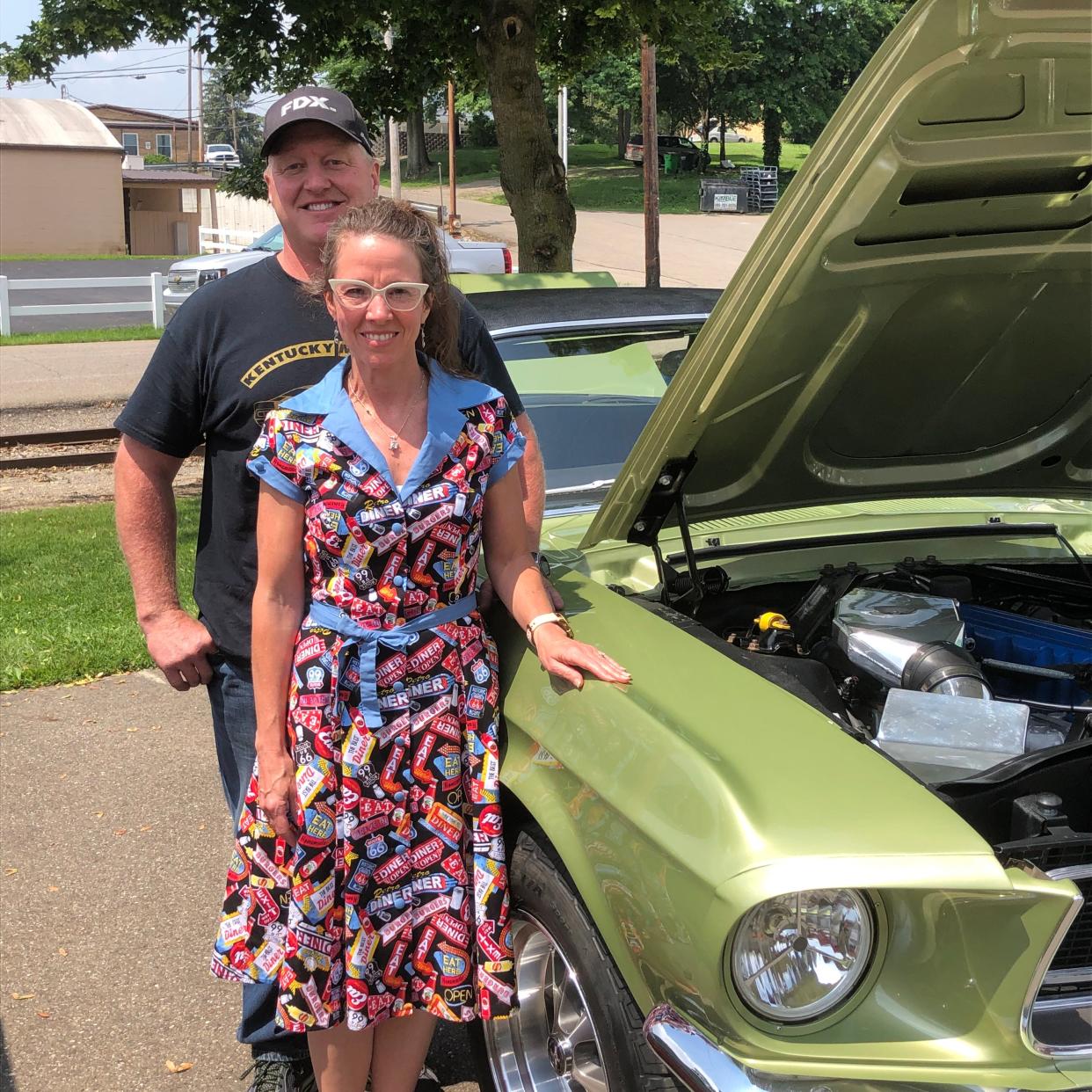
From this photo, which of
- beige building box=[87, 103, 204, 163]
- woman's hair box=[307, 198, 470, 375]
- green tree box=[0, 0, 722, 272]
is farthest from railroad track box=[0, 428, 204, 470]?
beige building box=[87, 103, 204, 163]

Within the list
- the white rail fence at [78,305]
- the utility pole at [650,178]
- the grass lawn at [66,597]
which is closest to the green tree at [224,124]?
the white rail fence at [78,305]

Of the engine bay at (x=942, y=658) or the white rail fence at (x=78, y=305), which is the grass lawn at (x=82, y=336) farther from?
the engine bay at (x=942, y=658)

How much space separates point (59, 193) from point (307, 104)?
45.1 metres

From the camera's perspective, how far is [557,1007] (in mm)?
2408

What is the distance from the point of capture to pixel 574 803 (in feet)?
7.08

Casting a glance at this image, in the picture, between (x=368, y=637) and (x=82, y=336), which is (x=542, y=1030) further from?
(x=82, y=336)

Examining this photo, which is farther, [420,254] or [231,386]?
[231,386]

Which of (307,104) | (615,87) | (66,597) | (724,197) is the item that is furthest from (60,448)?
(615,87)

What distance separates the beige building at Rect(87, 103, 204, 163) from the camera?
83.1 meters

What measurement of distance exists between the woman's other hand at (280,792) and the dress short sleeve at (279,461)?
49 cm

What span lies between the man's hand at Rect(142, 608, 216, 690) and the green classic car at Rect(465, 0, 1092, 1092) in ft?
2.28

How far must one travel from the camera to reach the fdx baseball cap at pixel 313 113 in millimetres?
2539

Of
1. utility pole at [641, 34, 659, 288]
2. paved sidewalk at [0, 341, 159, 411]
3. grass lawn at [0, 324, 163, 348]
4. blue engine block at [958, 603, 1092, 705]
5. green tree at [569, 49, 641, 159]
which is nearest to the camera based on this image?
blue engine block at [958, 603, 1092, 705]

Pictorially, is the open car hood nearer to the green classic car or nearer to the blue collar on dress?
the green classic car
